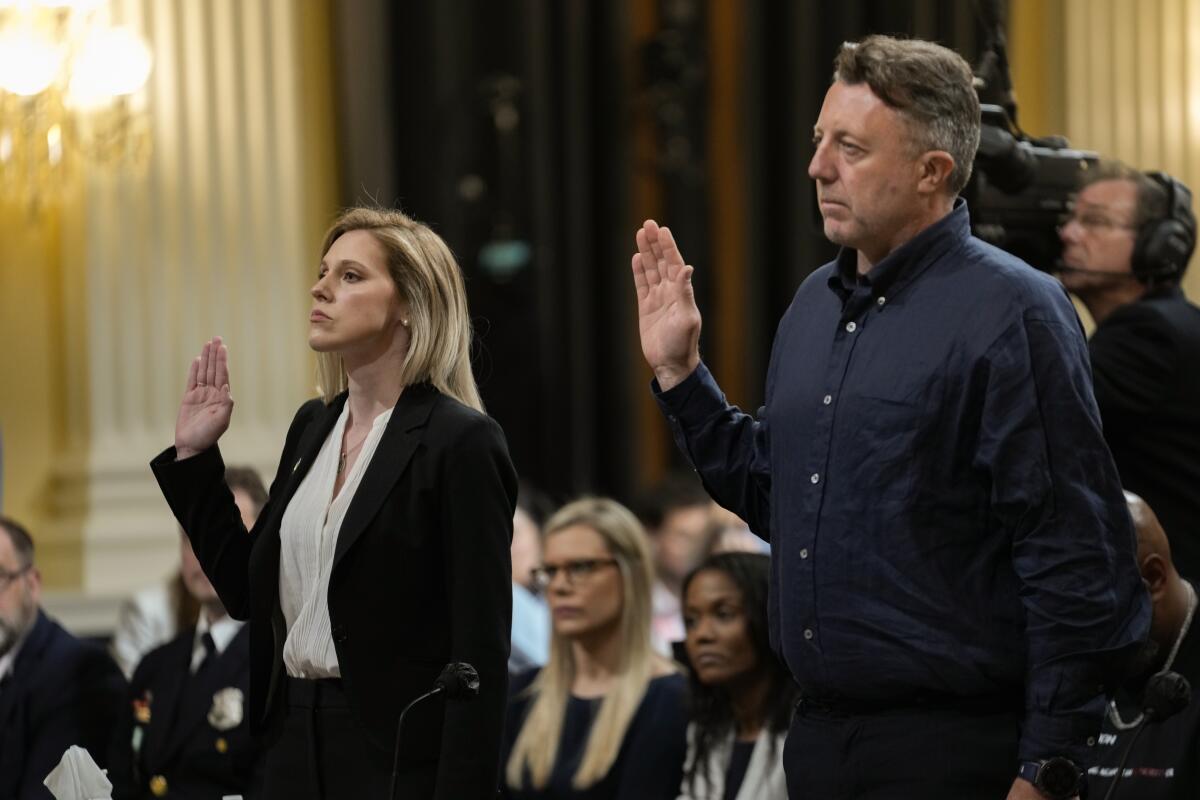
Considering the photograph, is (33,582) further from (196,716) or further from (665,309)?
(665,309)

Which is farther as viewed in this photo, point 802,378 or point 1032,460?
point 802,378

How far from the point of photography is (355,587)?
274 cm

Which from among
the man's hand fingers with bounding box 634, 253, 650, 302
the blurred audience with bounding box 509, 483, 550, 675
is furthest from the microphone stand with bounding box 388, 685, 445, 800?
the blurred audience with bounding box 509, 483, 550, 675

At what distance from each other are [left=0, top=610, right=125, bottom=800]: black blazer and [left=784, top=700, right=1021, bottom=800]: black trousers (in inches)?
88.0

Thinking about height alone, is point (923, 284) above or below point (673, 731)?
above

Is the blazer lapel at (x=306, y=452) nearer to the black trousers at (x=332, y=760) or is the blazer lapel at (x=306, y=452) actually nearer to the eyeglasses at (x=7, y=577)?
the black trousers at (x=332, y=760)

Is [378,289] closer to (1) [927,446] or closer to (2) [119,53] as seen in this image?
(1) [927,446]

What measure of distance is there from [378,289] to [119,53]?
4.03 meters

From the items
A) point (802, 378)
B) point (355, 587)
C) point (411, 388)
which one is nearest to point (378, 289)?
A: point (411, 388)

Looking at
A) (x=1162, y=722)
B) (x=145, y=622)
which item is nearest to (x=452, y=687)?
(x=1162, y=722)

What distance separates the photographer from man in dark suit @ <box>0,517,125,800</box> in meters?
4.22

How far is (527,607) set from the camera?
19.0 ft

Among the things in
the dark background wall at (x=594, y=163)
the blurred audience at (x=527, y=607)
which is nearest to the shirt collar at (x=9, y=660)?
the blurred audience at (x=527, y=607)

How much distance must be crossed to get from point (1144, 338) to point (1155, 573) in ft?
1.90
